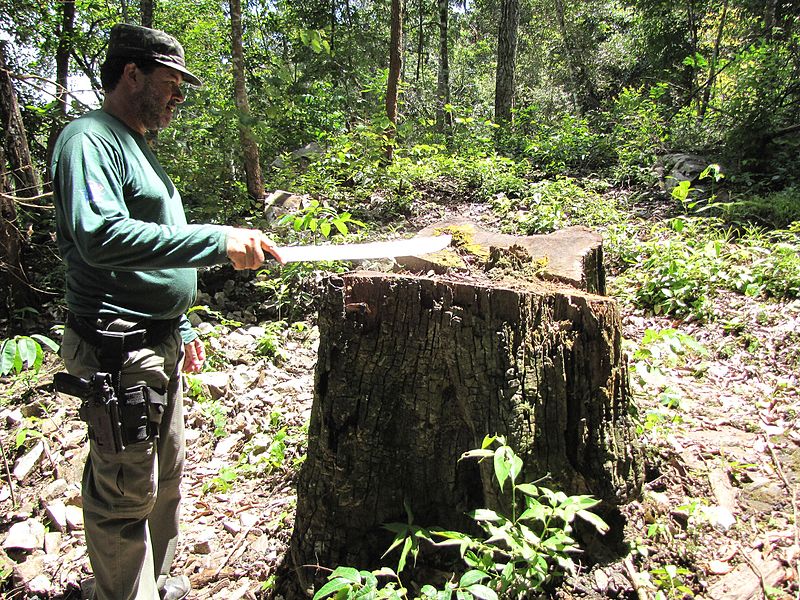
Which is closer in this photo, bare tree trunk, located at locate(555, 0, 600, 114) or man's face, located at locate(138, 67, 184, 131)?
man's face, located at locate(138, 67, 184, 131)

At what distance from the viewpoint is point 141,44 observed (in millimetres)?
2047

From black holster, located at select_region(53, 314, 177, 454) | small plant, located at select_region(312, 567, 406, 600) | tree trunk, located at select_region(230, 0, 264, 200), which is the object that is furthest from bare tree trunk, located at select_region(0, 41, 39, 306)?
small plant, located at select_region(312, 567, 406, 600)

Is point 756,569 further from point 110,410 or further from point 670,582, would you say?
point 110,410

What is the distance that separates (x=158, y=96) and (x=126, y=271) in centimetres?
78

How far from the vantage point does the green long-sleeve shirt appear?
1.76 m

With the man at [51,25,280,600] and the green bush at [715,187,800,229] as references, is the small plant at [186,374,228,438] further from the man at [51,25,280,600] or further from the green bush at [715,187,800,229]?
the green bush at [715,187,800,229]

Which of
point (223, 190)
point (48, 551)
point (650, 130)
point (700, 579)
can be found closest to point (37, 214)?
point (223, 190)

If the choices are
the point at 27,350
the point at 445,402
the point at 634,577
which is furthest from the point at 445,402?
the point at 27,350

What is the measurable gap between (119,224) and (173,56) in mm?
856

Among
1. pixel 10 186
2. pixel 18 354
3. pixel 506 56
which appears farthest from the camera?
pixel 506 56

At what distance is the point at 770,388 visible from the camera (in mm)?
3609

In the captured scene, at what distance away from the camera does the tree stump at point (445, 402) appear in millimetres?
2072

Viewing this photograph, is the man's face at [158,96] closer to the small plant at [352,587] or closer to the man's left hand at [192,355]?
the man's left hand at [192,355]

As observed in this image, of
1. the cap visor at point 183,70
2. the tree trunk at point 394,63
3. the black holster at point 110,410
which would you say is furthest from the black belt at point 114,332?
the tree trunk at point 394,63
